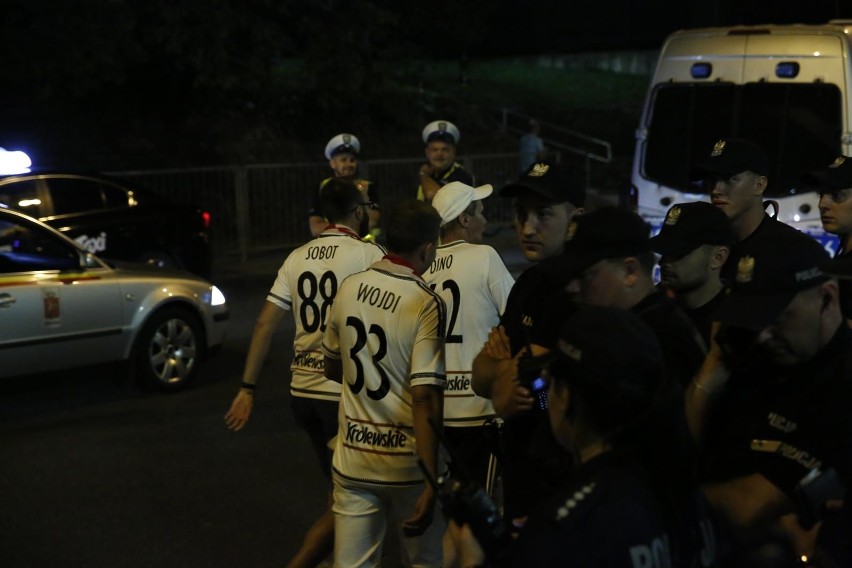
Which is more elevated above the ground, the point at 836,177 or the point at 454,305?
the point at 836,177

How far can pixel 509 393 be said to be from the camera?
3607mm

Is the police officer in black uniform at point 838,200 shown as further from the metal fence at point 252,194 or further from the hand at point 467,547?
the metal fence at point 252,194

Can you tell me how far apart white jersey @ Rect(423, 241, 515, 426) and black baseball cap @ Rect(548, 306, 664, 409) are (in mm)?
2521

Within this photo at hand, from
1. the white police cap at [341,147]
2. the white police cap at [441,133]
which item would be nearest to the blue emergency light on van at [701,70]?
the white police cap at [441,133]

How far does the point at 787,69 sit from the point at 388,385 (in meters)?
6.72

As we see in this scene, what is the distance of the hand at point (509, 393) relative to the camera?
3520mm

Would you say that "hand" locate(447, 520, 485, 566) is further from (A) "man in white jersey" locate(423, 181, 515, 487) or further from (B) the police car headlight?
(B) the police car headlight

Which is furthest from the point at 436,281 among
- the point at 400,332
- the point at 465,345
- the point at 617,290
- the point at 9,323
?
the point at 9,323

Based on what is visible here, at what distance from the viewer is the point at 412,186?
1989cm

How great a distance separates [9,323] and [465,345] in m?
4.75

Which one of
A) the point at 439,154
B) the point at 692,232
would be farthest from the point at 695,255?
the point at 439,154

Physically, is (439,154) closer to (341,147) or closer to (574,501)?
(341,147)

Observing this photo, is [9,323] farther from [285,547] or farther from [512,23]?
[512,23]

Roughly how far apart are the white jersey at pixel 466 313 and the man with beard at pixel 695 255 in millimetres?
1013
